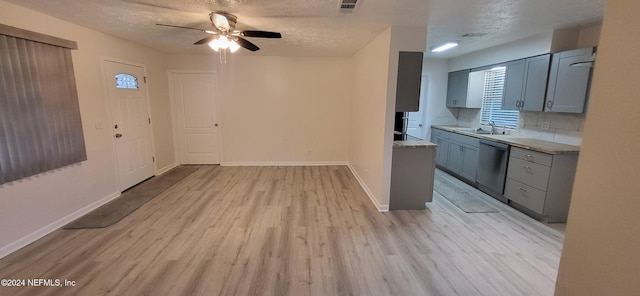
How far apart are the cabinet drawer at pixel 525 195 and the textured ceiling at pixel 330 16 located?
208 cm

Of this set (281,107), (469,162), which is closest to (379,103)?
(469,162)

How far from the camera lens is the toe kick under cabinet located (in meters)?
3.26

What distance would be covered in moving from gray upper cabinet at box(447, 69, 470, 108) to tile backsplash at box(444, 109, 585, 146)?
1321 millimetres

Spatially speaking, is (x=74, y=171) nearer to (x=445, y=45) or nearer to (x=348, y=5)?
(x=348, y=5)

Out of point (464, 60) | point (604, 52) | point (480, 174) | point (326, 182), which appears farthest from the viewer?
point (464, 60)

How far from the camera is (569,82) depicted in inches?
136

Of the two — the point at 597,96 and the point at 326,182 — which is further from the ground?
the point at 597,96

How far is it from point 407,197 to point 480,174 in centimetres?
161

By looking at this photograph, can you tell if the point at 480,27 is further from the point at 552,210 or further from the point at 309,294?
the point at 309,294

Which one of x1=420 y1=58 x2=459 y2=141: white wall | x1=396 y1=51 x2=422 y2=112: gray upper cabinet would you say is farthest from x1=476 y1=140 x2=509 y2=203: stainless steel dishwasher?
x1=420 y1=58 x2=459 y2=141: white wall

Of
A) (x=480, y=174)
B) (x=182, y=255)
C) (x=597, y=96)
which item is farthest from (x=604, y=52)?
(x=480, y=174)

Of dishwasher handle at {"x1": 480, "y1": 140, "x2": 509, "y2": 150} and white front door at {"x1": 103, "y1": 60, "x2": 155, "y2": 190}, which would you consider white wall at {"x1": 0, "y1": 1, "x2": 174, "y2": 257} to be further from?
dishwasher handle at {"x1": 480, "y1": 140, "x2": 509, "y2": 150}

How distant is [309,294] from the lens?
7.01 feet

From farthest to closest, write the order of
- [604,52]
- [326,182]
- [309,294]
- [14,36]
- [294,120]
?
[294,120], [326,182], [14,36], [309,294], [604,52]
